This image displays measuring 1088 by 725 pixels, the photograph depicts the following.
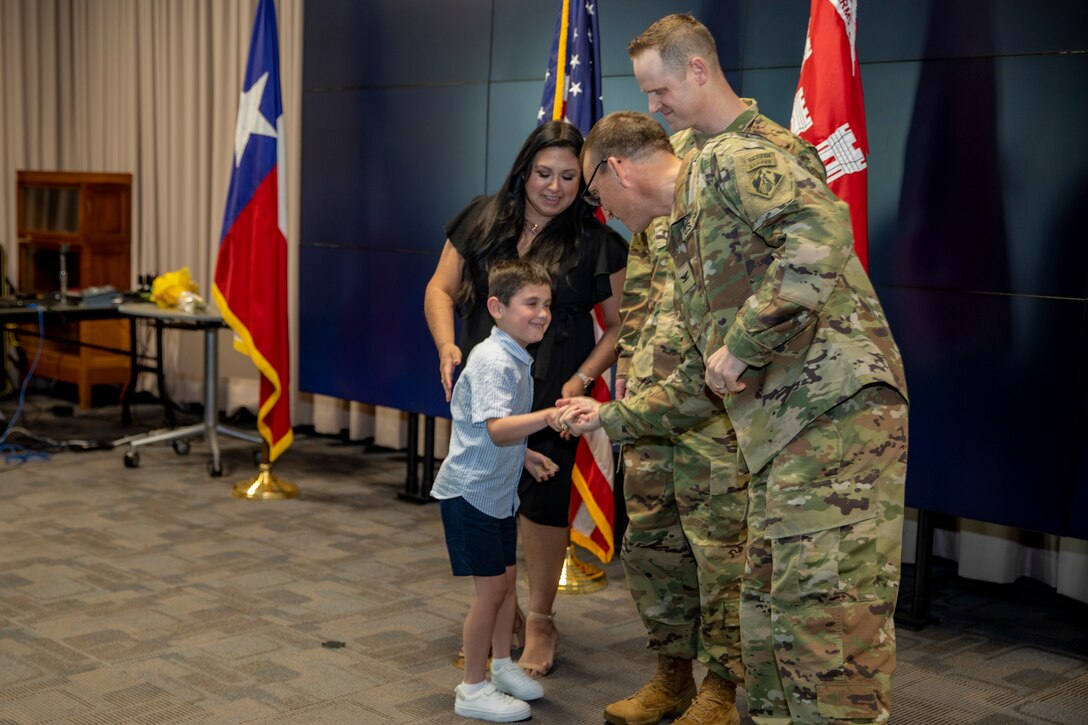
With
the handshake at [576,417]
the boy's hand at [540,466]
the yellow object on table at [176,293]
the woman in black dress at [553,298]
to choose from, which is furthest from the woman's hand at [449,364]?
the yellow object on table at [176,293]

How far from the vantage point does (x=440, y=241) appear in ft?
17.5

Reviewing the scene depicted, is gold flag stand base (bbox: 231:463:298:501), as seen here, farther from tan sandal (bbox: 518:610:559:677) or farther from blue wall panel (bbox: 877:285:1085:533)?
blue wall panel (bbox: 877:285:1085:533)

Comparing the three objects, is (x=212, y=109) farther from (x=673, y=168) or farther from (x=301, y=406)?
(x=673, y=168)

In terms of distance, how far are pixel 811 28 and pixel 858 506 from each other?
2.11 metres

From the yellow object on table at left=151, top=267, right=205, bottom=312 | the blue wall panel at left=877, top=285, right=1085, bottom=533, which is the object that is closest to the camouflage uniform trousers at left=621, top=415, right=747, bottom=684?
the blue wall panel at left=877, top=285, right=1085, bottom=533

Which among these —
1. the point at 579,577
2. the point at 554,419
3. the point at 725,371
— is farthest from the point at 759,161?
the point at 579,577

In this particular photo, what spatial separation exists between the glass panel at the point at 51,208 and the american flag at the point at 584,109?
454 centimetres

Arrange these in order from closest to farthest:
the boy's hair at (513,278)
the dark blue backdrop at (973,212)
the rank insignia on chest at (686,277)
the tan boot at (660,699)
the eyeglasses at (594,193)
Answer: the rank insignia on chest at (686,277), the eyeglasses at (594,193), the boy's hair at (513,278), the tan boot at (660,699), the dark blue backdrop at (973,212)

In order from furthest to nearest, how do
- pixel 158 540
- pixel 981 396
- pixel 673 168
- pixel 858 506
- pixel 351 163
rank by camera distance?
pixel 351 163 → pixel 158 540 → pixel 981 396 → pixel 673 168 → pixel 858 506

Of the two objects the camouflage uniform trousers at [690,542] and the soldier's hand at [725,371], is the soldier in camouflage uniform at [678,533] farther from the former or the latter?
the soldier's hand at [725,371]

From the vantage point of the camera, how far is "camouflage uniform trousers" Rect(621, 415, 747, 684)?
282 centimetres

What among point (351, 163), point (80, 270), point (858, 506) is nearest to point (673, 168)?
point (858, 506)

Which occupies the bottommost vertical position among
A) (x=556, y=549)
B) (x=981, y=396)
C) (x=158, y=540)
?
(x=158, y=540)

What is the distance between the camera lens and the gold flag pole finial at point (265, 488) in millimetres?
5481
